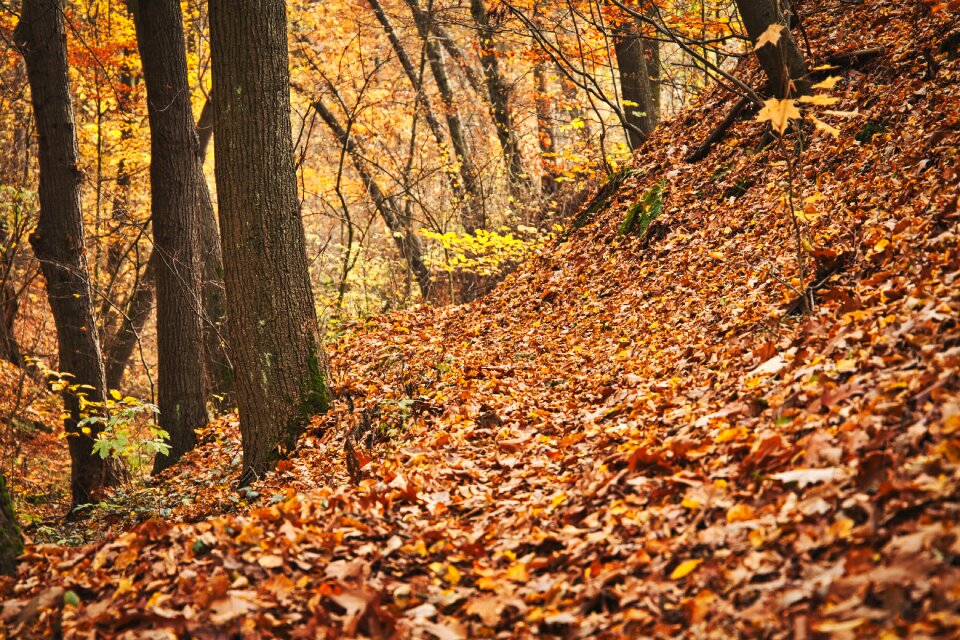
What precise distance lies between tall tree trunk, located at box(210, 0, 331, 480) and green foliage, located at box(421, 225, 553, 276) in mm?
5160

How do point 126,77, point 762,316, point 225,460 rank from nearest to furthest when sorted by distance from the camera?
1. point 762,316
2. point 225,460
3. point 126,77

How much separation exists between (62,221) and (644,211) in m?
6.53

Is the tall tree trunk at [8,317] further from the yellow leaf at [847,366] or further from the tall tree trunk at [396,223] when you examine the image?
the yellow leaf at [847,366]

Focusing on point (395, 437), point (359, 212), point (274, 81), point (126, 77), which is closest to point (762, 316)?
point (395, 437)

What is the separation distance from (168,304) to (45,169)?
1982 millimetres

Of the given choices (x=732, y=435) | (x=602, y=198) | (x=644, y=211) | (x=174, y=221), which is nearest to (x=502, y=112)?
(x=602, y=198)

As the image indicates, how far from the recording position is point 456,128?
1370 centimetres

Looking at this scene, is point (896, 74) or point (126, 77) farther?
point (126, 77)

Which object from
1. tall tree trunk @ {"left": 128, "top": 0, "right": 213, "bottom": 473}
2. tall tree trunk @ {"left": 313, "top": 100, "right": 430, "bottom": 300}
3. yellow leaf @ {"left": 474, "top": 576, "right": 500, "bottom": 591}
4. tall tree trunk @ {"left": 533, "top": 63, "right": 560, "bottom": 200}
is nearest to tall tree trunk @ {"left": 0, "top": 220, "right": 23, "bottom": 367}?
tall tree trunk @ {"left": 128, "top": 0, "right": 213, "bottom": 473}

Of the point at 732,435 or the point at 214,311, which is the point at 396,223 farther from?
the point at 732,435

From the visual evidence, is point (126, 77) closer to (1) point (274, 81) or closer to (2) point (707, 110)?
(1) point (274, 81)

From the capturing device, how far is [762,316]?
4.81m

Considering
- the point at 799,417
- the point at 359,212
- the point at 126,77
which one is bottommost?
the point at 799,417

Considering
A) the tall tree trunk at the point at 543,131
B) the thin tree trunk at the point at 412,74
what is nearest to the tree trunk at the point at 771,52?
the tall tree trunk at the point at 543,131
